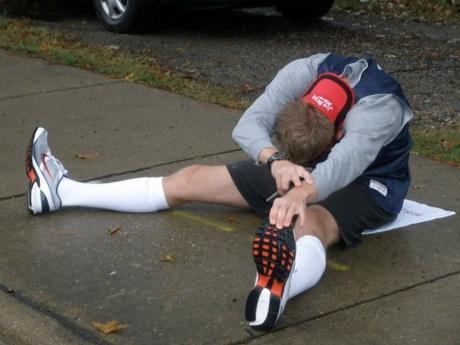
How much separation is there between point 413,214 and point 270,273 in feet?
4.70

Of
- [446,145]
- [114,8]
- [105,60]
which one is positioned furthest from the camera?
[114,8]

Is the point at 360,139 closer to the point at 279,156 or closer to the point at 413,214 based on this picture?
the point at 279,156

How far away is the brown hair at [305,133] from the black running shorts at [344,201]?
1.18 feet

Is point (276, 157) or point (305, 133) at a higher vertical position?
point (305, 133)

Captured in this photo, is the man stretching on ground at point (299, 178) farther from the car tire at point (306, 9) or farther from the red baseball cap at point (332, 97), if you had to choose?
the car tire at point (306, 9)

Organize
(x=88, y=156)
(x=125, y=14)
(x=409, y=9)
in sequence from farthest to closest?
(x=409, y=9)
(x=125, y=14)
(x=88, y=156)

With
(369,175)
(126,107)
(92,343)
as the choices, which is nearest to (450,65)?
(126,107)

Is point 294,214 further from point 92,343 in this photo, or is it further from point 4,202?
point 4,202

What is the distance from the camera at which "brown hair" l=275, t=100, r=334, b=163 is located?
171 inches

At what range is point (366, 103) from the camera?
4480 millimetres

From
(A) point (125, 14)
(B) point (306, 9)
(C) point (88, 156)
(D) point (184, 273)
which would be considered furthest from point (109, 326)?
(B) point (306, 9)

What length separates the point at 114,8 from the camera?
32.4ft

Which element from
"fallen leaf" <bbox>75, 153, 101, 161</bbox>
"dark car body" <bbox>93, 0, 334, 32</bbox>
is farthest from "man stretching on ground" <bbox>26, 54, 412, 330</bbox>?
"dark car body" <bbox>93, 0, 334, 32</bbox>

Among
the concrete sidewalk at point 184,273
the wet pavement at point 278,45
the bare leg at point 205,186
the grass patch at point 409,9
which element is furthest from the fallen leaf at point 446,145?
the grass patch at point 409,9
